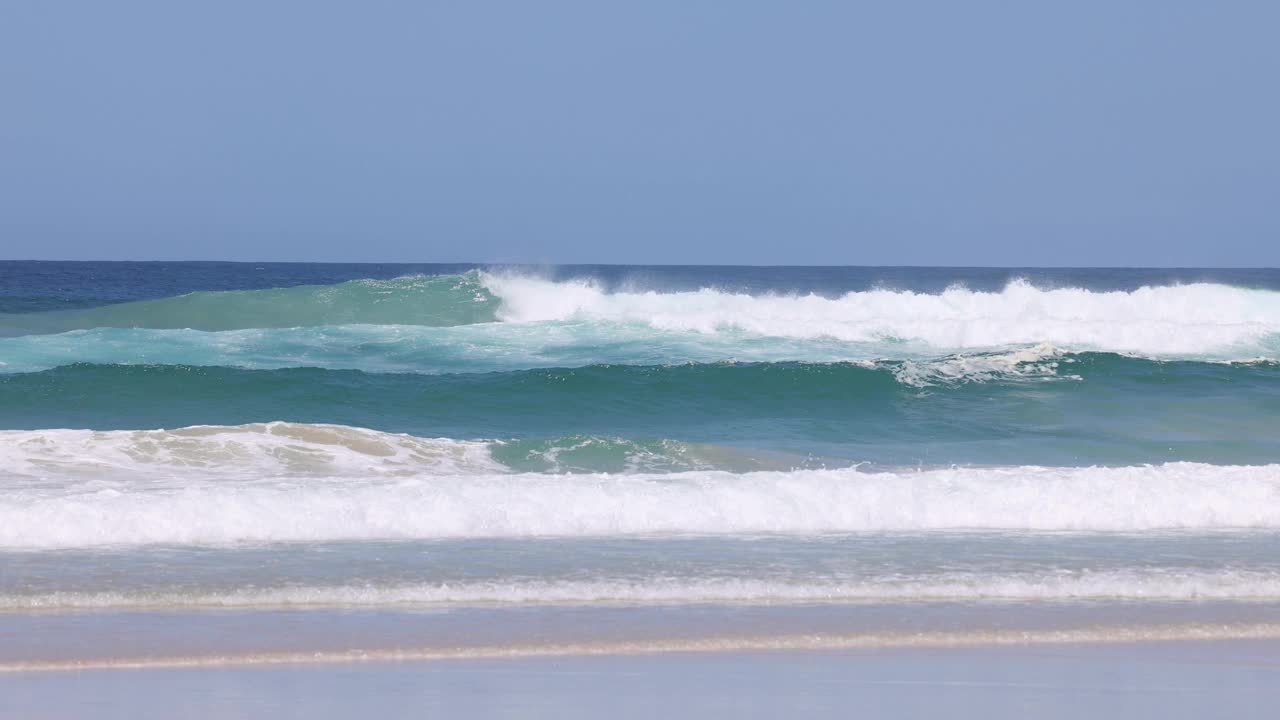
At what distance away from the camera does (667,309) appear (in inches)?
1056

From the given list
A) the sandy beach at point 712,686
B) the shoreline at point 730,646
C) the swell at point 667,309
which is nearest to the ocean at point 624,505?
the shoreline at point 730,646

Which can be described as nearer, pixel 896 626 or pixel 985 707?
pixel 985 707

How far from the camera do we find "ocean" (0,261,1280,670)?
4.80 metres

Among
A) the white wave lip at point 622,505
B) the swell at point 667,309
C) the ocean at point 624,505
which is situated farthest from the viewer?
the swell at point 667,309

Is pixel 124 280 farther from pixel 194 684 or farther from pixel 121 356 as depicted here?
pixel 194 684

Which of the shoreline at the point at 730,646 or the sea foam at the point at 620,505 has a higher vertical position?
the sea foam at the point at 620,505

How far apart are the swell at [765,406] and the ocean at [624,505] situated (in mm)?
57

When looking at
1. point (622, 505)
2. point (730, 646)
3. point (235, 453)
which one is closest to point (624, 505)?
point (622, 505)

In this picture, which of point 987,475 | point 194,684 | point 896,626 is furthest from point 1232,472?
point 194,684

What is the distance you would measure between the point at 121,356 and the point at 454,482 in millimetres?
13167

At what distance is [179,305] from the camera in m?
26.7

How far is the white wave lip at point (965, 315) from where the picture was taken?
68.3 feet

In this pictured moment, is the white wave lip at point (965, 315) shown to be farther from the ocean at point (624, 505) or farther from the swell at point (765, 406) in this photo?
the swell at point (765, 406)

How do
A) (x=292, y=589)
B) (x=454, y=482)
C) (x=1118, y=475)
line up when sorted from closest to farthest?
(x=292, y=589), (x=454, y=482), (x=1118, y=475)
